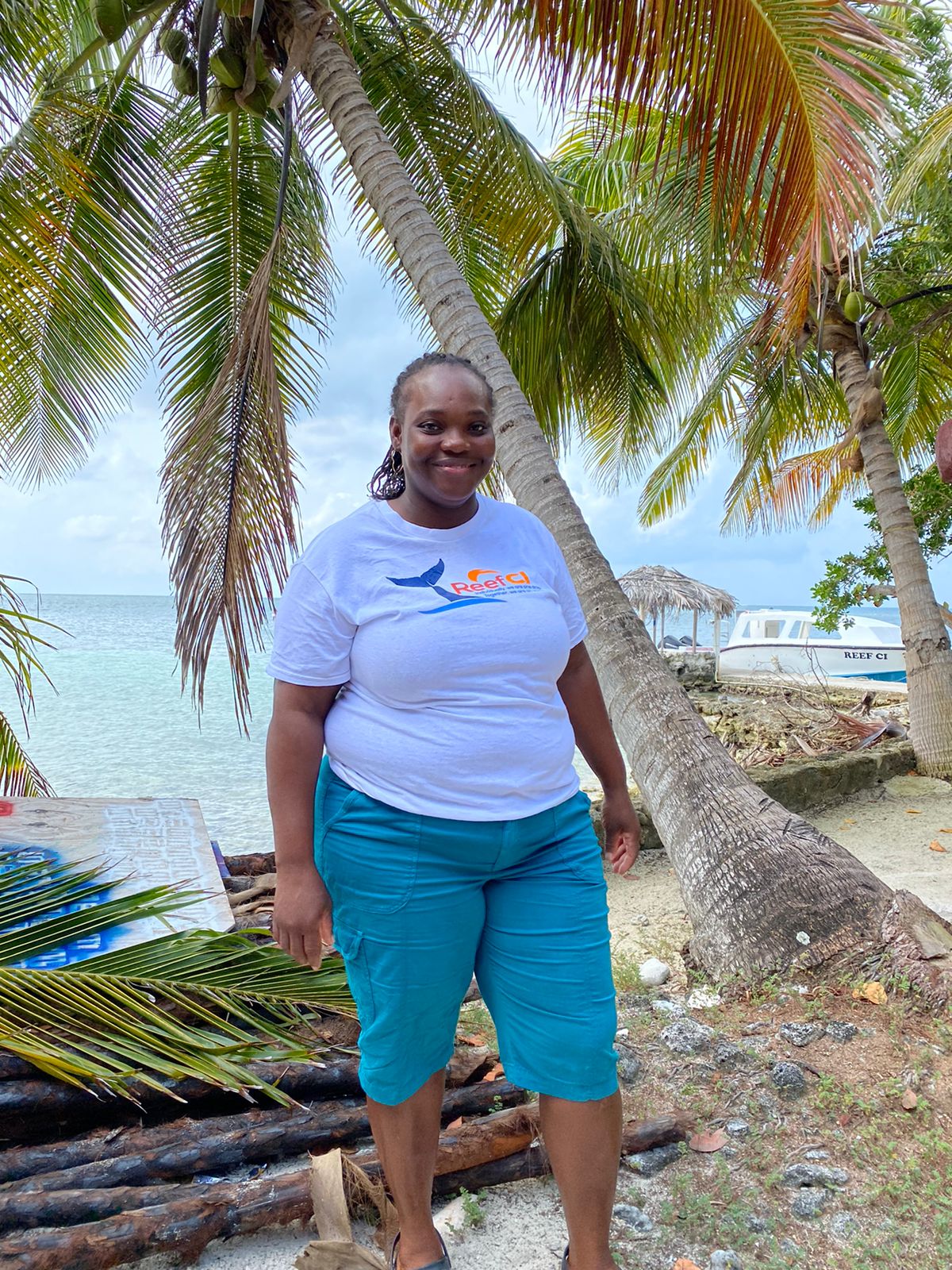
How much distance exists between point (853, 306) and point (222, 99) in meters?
5.58

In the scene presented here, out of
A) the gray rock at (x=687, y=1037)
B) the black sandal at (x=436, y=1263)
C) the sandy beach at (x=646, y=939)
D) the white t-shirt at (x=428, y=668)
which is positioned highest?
the white t-shirt at (x=428, y=668)

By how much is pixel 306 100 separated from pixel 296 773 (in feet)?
20.8

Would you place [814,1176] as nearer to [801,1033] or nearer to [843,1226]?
[843,1226]

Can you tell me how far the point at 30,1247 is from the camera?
191 cm

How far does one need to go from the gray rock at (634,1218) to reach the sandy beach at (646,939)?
0.04 metres

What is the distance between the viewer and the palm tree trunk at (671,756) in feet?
11.6

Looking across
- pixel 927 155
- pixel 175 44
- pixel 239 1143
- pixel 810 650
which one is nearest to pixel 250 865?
pixel 239 1143

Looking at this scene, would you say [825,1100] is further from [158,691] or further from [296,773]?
[158,691]

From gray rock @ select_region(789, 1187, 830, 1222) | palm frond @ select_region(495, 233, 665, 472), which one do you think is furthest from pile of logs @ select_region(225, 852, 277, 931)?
palm frond @ select_region(495, 233, 665, 472)

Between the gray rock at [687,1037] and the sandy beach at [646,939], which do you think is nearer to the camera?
the sandy beach at [646,939]

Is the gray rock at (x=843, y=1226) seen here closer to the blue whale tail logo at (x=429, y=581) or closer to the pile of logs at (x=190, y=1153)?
the pile of logs at (x=190, y=1153)

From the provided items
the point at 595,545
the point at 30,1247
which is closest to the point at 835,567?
the point at 595,545

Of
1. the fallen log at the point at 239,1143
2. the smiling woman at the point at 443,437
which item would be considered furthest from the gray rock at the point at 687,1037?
the smiling woman at the point at 443,437

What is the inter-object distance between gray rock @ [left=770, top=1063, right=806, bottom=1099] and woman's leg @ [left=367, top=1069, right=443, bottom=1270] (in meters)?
1.30
